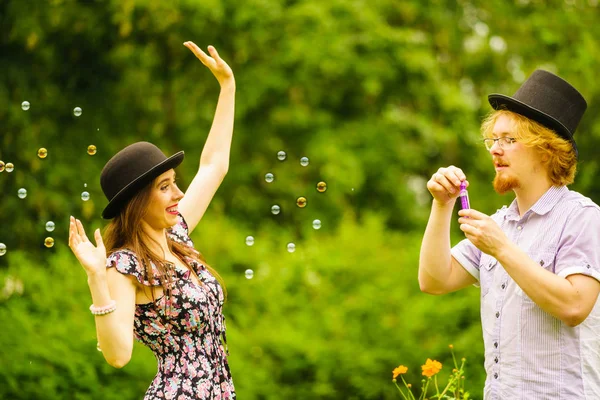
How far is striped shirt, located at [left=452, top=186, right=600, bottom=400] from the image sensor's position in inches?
112

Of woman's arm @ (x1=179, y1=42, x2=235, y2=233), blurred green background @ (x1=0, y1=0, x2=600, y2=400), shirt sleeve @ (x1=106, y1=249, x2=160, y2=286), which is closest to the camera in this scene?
shirt sleeve @ (x1=106, y1=249, x2=160, y2=286)

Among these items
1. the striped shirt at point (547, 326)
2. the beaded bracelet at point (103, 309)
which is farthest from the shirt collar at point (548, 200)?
the beaded bracelet at point (103, 309)

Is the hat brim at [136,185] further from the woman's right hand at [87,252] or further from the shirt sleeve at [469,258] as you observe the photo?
the shirt sleeve at [469,258]

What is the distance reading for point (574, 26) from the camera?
10.3m

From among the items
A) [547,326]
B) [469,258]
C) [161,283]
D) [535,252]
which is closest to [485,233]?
[535,252]

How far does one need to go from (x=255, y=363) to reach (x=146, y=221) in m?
2.61

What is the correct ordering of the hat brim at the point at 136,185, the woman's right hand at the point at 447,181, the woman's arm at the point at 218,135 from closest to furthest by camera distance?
the woman's right hand at the point at 447,181 → the hat brim at the point at 136,185 → the woman's arm at the point at 218,135

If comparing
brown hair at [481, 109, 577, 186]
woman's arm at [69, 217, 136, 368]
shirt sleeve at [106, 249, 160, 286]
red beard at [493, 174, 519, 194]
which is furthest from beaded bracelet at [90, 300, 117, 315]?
brown hair at [481, 109, 577, 186]

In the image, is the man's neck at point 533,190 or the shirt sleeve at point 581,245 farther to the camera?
the man's neck at point 533,190

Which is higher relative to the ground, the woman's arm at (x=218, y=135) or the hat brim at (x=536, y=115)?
the hat brim at (x=536, y=115)

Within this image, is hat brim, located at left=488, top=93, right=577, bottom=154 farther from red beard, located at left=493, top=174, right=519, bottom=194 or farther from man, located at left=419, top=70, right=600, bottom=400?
red beard, located at left=493, top=174, right=519, bottom=194

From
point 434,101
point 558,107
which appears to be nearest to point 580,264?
point 558,107

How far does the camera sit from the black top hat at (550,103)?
3.01 m

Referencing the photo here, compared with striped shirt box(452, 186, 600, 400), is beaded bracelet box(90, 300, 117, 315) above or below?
below
